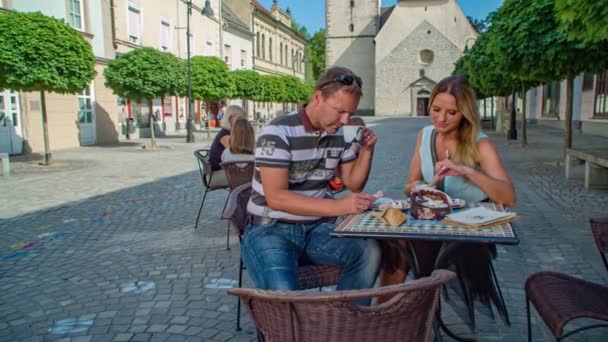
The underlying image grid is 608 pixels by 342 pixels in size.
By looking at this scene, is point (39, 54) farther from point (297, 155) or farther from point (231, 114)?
point (297, 155)

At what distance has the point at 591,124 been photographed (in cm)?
2211

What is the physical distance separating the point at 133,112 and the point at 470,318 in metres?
23.9

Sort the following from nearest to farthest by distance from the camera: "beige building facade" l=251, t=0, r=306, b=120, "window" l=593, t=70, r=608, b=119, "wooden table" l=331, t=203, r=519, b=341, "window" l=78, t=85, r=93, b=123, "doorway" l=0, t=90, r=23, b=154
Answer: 1. "wooden table" l=331, t=203, r=519, b=341
2. "doorway" l=0, t=90, r=23, b=154
3. "window" l=78, t=85, r=93, b=123
4. "window" l=593, t=70, r=608, b=119
5. "beige building facade" l=251, t=0, r=306, b=120

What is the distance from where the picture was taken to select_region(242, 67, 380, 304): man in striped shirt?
2.48 m

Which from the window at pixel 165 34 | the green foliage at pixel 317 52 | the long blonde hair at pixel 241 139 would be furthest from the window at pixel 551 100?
the green foliage at pixel 317 52

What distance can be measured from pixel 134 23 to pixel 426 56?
41.1 meters

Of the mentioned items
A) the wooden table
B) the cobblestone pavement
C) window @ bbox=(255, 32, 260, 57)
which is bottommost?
the cobblestone pavement

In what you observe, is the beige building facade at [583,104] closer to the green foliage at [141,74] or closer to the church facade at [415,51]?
the green foliage at [141,74]

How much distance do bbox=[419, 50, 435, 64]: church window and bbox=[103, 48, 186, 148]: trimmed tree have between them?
148 feet

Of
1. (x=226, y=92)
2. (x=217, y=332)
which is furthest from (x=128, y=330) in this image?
(x=226, y=92)

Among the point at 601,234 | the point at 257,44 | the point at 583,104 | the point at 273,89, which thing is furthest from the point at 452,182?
the point at 257,44

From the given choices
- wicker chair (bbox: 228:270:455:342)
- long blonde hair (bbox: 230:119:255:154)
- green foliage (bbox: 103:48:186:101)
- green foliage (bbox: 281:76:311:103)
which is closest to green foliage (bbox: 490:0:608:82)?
long blonde hair (bbox: 230:119:255:154)

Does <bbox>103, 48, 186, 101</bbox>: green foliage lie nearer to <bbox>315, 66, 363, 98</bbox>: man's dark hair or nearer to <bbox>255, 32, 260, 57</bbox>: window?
<bbox>315, 66, 363, 98</bbox>: man's dark hair

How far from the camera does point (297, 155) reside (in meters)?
2.64
